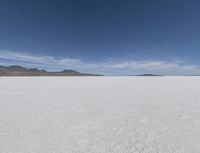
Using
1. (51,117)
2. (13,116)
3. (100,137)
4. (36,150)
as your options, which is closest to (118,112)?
(100,137)

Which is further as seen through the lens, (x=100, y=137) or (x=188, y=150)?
(x=100, y=137)

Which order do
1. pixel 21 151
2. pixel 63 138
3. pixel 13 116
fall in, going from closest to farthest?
pixel 21 151, pixel 63 138, pixel 13 116

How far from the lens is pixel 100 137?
2.36m

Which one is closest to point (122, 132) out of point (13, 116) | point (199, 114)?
point (199, 114)

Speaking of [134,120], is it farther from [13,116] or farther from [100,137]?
[13,116]

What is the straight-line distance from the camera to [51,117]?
3.31m

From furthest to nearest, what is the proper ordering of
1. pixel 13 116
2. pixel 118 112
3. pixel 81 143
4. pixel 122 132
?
pixel 118 112 → pixel 13 116 → pixel 122 132 → pixel 81 143

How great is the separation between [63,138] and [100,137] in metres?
0.62

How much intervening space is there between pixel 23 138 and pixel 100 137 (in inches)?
50.6

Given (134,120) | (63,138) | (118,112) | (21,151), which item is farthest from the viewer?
(118,112)

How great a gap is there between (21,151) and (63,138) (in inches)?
24.4

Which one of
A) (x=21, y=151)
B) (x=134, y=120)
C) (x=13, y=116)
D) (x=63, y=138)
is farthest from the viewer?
(x=13, y=116)

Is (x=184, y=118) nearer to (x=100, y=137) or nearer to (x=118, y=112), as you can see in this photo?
(x=118, y=112)

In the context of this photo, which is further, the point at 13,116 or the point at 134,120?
the point at 13,116
